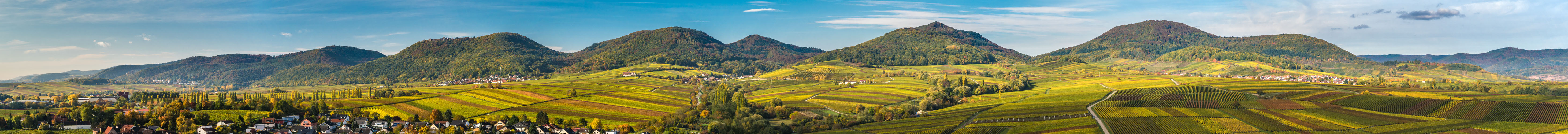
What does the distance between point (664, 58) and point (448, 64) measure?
39.7m

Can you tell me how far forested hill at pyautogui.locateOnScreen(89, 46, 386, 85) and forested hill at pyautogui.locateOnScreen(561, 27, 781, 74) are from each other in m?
50.6

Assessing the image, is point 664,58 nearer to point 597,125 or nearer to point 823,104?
point 823,104

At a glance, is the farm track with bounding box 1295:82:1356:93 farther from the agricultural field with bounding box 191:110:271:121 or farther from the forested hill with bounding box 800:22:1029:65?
the agricultural field with bounding box 191:110:271:121

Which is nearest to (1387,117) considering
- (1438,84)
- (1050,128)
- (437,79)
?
(1050,128)

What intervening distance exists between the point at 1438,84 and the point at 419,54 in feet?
533

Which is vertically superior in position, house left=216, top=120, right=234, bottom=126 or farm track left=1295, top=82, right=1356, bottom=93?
house left=216, top=120, right=234, bottom=126

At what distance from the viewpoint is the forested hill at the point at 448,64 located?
13150 centimetres

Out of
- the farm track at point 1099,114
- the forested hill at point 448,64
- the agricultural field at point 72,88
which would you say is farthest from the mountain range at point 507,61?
the farm track at point 1099,114

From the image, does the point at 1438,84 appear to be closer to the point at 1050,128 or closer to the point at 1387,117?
the point at 1387,117

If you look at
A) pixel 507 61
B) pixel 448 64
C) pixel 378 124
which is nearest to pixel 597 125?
pixel 378 124

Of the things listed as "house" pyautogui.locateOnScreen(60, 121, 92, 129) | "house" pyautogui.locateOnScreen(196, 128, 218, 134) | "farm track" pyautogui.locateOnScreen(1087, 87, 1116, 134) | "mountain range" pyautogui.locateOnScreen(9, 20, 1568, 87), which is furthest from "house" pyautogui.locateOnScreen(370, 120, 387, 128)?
"mountain range" pyautogui.locateOnScreen(9, 20, 1568, 87)

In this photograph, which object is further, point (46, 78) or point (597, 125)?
point (46, 78)

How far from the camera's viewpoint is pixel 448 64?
480 ft

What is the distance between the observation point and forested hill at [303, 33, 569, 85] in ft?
431
